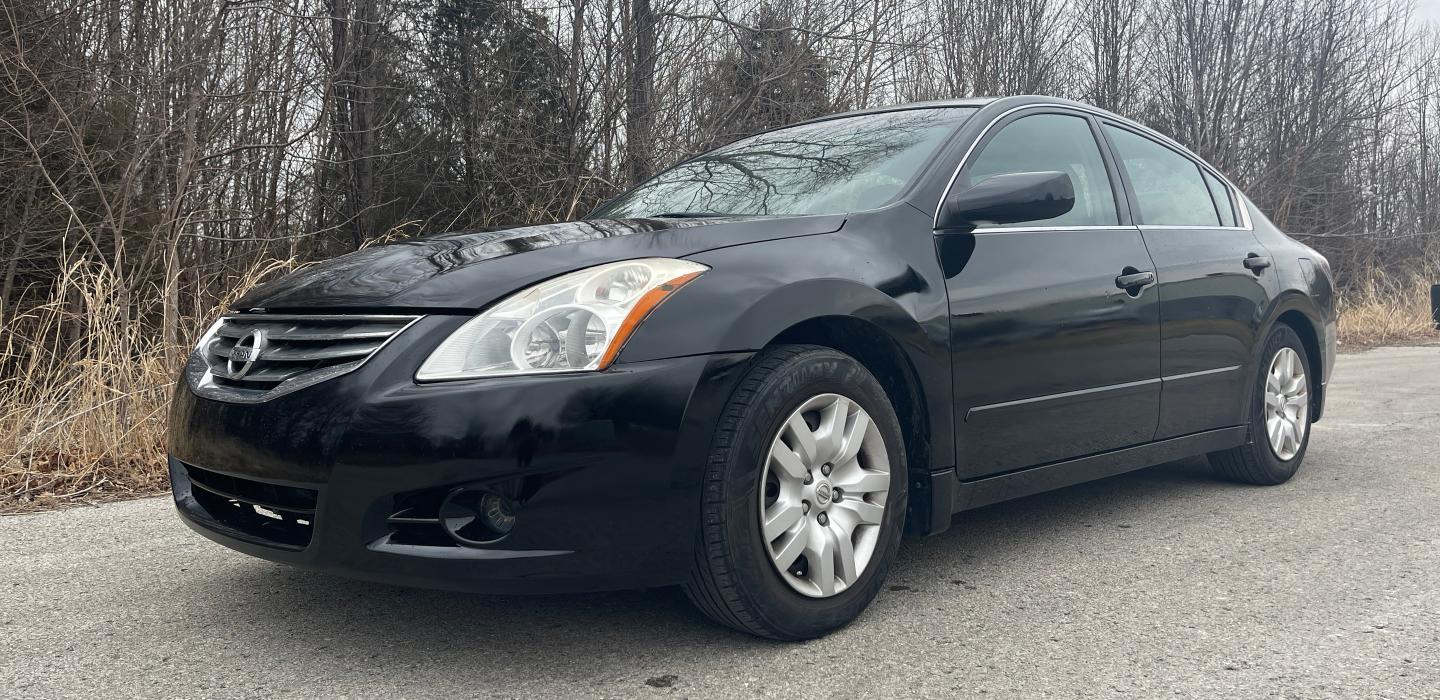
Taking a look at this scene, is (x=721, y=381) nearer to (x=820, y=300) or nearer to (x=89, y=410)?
(x=820, y=300)

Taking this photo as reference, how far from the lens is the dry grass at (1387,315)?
14344 mm

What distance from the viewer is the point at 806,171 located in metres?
3.48

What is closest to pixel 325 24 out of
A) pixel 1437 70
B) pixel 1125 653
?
pixel 1125 653

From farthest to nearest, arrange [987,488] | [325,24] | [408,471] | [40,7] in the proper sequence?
[325,24] < [40,7] < [987,488] < [408,471]

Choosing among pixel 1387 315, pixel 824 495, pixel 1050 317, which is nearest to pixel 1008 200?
pixel 1050 317

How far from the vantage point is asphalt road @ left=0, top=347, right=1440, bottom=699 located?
7.75ft

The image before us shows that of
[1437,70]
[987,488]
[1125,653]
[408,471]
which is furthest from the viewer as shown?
[1437,70]

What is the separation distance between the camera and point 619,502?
2330 mm

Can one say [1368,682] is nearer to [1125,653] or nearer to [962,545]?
[1125,653]

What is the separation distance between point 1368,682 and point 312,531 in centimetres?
235

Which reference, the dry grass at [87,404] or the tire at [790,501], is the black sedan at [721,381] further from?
the dry grass at [87,404]

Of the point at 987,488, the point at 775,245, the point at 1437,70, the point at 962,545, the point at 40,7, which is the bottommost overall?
the point at 962,545

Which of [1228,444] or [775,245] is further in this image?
[1228,444]

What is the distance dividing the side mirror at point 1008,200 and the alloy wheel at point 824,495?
76 centimetres
